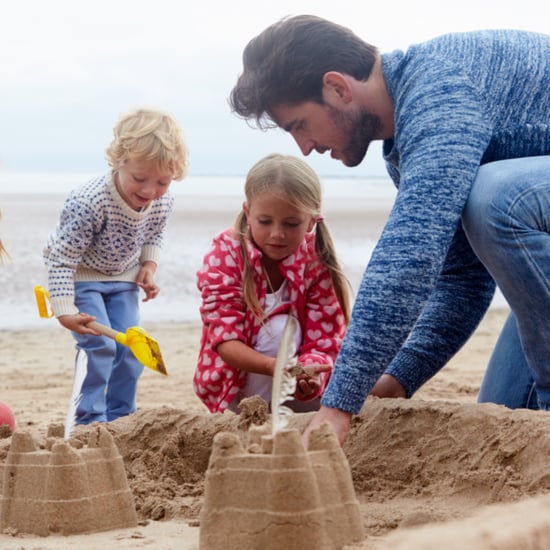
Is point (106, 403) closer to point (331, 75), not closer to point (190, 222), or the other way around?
point (331, 75)

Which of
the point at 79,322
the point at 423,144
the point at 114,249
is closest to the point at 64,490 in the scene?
→ the point at 423,144

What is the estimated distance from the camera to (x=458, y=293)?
374cm

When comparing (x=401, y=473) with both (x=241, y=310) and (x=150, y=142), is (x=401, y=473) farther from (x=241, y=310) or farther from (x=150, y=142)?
(x=150, y=142)

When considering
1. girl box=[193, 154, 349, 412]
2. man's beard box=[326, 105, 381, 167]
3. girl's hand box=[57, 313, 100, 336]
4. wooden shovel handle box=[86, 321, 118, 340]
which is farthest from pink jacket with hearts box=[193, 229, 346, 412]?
man's beard box=[326, 105, 381, 167]

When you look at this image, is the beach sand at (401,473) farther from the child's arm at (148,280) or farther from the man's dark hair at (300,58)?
the man's dark hair at (300,58)

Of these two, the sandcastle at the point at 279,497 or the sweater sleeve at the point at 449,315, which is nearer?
the sandcastle at the point at 279,497

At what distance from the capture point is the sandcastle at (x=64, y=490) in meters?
2.78

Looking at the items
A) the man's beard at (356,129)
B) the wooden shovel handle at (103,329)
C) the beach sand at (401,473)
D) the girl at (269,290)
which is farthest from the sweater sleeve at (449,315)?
the wooden shovel handle at (103,329)

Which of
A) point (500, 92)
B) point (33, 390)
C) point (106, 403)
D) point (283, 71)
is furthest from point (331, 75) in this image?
point (33, 390)

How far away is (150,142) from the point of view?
4.68m

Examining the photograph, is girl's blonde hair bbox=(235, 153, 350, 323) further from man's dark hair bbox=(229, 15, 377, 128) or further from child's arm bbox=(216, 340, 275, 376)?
man's dark hair bbox=(229, 15, 377, 128)

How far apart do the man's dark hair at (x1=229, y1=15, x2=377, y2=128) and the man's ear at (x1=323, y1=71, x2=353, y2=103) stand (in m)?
0.03

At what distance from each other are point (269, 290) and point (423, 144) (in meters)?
1.52

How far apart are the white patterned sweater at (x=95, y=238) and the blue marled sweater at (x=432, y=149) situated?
174 centimetres
